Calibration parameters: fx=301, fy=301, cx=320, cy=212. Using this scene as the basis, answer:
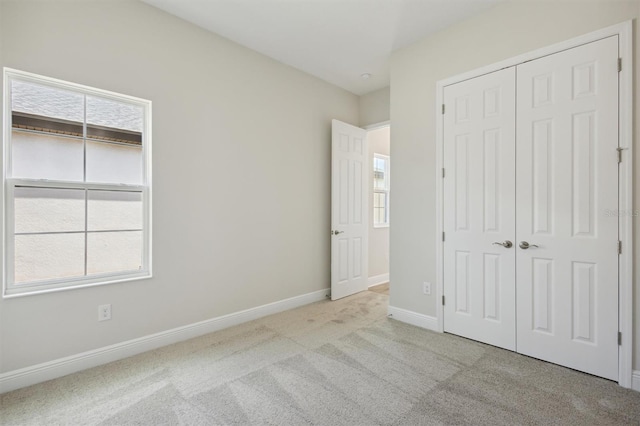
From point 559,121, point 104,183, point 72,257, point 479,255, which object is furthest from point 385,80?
point 72,257

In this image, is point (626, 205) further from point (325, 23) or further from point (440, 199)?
point (325, 23)

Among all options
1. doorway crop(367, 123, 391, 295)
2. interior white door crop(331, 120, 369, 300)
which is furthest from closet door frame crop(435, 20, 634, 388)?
doorway crop(367, 123, 391, 295)

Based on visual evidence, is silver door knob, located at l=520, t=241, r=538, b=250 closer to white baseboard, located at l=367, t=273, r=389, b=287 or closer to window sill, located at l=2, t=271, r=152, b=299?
white baseboard, located at l=367, t=273, r=389, b=287

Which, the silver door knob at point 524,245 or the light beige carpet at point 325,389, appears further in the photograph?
the silver door knob at point 524,245

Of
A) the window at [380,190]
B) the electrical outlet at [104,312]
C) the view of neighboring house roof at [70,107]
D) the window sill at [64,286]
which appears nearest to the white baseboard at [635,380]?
the window at [380,190]

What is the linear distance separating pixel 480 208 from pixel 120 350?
3.25 m

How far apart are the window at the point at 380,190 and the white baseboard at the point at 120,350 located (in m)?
2.35

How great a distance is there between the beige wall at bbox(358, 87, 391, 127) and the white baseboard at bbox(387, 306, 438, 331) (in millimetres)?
2562

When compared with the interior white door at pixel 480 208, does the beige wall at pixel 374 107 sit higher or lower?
higher

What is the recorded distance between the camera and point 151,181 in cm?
256

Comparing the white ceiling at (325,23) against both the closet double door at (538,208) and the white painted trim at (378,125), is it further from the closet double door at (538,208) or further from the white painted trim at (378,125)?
the white painted trim at (378,125)

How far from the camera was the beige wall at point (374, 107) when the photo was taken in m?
4.24

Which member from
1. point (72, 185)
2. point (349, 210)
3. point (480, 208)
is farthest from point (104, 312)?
point (480, 208)

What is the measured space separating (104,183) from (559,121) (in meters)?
3.56
